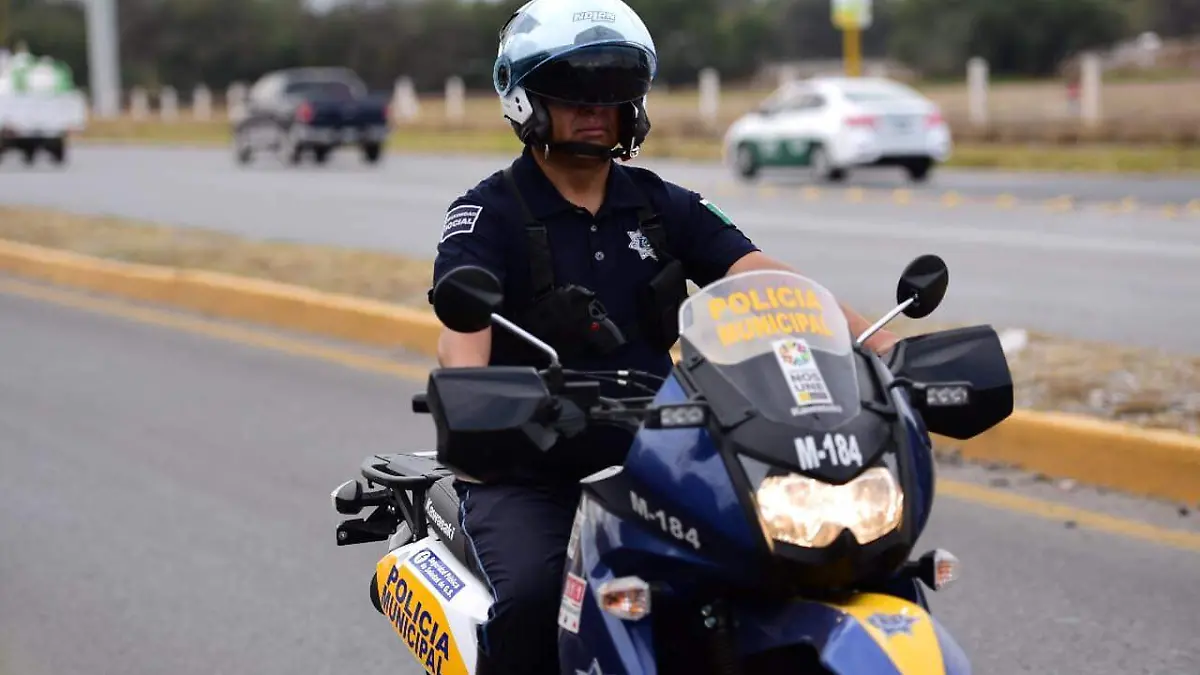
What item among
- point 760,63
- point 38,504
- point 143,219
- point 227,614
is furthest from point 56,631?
point 760,63

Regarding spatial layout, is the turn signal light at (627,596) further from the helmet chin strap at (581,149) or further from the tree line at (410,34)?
the tree line at (410,34)

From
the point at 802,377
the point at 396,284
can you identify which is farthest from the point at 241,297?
the point at 802,377

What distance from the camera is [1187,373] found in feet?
27.8

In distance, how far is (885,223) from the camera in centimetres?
1869

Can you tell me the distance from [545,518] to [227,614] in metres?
2.54

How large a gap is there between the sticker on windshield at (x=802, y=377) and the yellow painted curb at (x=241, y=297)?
25.2ft

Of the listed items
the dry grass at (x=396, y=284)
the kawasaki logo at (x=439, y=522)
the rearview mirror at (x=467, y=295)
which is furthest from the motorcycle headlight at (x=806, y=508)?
the dry grass at (x=396, y=284)

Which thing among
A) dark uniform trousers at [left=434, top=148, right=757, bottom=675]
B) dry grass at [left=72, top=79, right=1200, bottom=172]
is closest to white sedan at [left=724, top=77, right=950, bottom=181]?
dry grass at [left=72, top=79, right=1200, bottom=172]

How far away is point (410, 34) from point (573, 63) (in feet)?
246

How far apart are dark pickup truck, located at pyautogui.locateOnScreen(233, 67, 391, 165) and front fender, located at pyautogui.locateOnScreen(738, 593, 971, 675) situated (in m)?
31.6

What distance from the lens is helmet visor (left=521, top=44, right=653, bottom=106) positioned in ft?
12.5

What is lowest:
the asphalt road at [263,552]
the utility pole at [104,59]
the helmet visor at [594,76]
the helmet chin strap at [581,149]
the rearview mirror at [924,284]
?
the asphalt road at [263,552]

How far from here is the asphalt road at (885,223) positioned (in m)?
12.4

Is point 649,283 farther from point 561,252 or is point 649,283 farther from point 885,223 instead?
point 885,223
